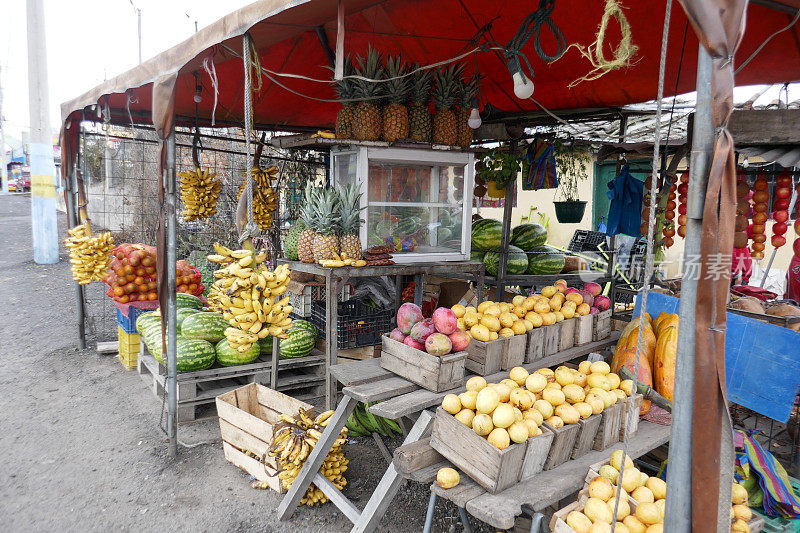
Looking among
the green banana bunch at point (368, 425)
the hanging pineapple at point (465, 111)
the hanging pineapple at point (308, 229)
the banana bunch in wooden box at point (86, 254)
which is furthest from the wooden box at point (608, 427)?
the banana bunch in wooden box at point (86, 254)

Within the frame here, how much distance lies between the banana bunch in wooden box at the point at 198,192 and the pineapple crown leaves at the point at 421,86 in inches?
160

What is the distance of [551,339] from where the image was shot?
3.67 m

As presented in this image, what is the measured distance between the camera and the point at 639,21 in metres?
4.00

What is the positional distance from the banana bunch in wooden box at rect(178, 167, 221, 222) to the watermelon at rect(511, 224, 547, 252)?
4877 mm

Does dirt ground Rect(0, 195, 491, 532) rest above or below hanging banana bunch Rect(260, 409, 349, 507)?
below

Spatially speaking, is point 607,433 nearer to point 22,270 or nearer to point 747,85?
point 747,85

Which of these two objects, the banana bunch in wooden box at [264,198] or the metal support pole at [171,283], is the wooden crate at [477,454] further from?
the banana bunch in wooden box at [264,198]

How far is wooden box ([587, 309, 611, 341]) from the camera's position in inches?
160

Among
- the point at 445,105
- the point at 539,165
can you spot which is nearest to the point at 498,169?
the point at 539,165

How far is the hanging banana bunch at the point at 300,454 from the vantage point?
3637 mm

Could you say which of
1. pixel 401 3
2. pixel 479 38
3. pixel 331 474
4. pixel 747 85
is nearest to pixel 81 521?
pixel 331 474

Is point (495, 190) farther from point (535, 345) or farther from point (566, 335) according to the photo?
point (535, 345)

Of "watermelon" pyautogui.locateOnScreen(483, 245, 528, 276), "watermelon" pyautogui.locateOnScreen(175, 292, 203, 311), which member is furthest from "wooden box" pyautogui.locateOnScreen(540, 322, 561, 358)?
"watermelon" pyautogui.locateOnScreen(175, 292, 203, 311)

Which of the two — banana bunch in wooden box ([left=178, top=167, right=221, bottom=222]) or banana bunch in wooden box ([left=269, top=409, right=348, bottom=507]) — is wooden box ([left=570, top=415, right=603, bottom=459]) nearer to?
banana bunch in wooden box ([left=269, top=409, right=348, bottom=507])
